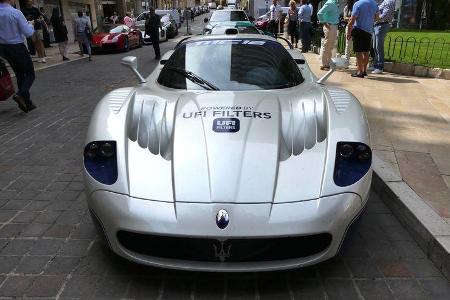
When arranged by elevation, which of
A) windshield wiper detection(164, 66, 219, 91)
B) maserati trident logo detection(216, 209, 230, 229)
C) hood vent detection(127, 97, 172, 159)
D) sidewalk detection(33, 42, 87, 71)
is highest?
windshield wiper detection(164, 66, 219, 91)

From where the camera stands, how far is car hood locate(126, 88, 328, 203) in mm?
2344

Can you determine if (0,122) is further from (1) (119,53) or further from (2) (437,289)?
(1) (119,53)

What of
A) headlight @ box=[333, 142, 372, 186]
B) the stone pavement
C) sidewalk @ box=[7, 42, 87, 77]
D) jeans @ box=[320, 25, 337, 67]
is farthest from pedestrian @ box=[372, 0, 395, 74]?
sidewalk @ box=[7, 42, 87, 77]

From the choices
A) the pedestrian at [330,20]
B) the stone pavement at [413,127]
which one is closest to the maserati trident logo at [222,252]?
the stone pavement at [413,127]

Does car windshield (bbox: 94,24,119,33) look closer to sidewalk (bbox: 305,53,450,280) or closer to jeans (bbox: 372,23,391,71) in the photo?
jeans (bbox: 372,23,391,71)

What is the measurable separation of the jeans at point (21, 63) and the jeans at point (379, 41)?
6.87 meters

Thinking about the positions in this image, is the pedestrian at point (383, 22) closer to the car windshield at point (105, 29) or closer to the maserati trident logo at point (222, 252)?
the maserati trident logo at point (222, 252)

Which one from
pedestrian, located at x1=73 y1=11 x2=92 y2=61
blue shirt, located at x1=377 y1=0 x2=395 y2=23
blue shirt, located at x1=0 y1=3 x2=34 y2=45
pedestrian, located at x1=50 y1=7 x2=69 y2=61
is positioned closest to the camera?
blue shirt, located at x1=0 y1=3 x2=34 y2=45

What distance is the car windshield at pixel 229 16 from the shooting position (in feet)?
54.7

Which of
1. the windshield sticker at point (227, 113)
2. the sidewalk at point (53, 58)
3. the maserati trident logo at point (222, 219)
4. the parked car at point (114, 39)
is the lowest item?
the sidewalk at point (53, 58)

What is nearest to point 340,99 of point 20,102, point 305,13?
point 20,102

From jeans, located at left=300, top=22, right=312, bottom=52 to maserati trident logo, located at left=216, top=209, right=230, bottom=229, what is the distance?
12.7 metres

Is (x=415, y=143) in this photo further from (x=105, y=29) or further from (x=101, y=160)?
(x=105, y=29)

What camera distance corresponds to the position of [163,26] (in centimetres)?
2295
